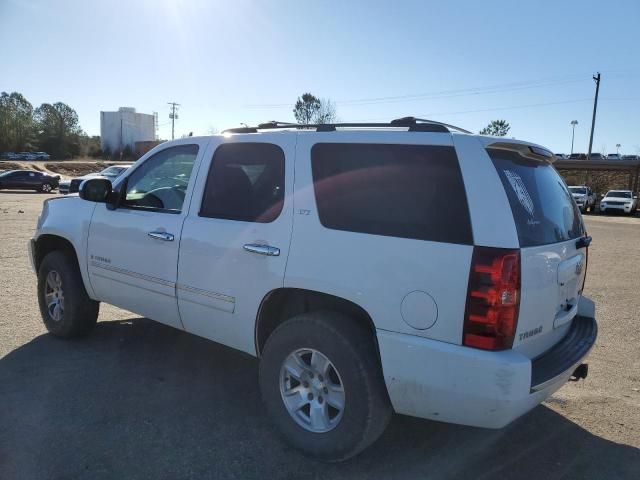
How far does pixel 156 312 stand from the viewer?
4.09 metres

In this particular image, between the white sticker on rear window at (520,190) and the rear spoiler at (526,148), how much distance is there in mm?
158

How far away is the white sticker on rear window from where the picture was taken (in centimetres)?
274

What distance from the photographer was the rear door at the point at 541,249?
2.62 meters

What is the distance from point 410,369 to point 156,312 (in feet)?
7.43

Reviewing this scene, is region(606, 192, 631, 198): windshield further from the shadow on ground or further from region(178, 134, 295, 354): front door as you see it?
region(178, 134, 295, 354): front door

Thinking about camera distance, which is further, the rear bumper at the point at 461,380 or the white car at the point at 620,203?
the white car at the point at 620,203

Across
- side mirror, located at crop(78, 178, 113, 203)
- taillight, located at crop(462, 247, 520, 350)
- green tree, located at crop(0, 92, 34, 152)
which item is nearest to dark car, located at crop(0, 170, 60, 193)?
side mirror, located at crop(78, 178, 113, 203)

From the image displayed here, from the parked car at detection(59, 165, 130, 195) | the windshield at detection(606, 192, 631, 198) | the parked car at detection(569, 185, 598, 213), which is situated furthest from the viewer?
the windshield at detection(606, 192, 631, 198)

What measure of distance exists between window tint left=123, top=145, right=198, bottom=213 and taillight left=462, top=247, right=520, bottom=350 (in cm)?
233

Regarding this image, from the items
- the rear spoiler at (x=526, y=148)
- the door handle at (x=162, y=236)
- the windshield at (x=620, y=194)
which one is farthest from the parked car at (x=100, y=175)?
the windshield at (x=620, y=194)

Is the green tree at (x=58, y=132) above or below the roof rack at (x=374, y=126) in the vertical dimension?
Result: above

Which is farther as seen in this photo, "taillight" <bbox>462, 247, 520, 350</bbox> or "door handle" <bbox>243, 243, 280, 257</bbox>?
"door handle" <bbox>243, 243, 280, 257</bbox>

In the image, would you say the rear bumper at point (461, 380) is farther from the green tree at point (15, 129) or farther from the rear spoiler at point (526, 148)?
the green tree at point (15, 129)

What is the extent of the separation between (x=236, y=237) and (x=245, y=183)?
16.9 inches
